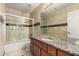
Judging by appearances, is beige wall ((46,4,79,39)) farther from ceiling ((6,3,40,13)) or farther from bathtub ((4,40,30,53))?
bathtub ((4,40,30,53))

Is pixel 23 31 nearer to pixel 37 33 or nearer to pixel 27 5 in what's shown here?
pixel 37 33

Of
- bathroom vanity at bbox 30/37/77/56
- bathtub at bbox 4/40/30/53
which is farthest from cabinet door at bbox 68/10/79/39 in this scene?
bathtub at bbox 4/40/30/53

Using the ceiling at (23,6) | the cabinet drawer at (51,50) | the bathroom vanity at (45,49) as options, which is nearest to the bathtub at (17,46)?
the bathroom vanity at (45,49)

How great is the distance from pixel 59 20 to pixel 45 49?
0.49m

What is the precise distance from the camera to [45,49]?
149 centimetres

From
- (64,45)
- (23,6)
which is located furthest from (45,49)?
(23,6)

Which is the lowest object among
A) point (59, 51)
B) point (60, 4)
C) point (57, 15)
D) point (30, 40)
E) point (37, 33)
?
point (59, 51)

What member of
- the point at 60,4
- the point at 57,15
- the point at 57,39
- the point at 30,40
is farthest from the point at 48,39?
the point at 60,4

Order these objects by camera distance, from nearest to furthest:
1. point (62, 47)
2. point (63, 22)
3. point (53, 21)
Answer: point (62, 47) → point (63, 22) → point (53, 21)

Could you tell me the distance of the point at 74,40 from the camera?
1.38 metres

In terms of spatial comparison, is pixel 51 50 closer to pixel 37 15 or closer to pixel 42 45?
pixel 42 45

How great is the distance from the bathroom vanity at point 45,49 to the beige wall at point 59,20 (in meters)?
0.18

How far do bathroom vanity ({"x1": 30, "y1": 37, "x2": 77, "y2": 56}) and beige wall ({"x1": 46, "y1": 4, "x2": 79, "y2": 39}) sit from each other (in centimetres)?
18

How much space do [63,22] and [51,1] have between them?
37 centimetres
